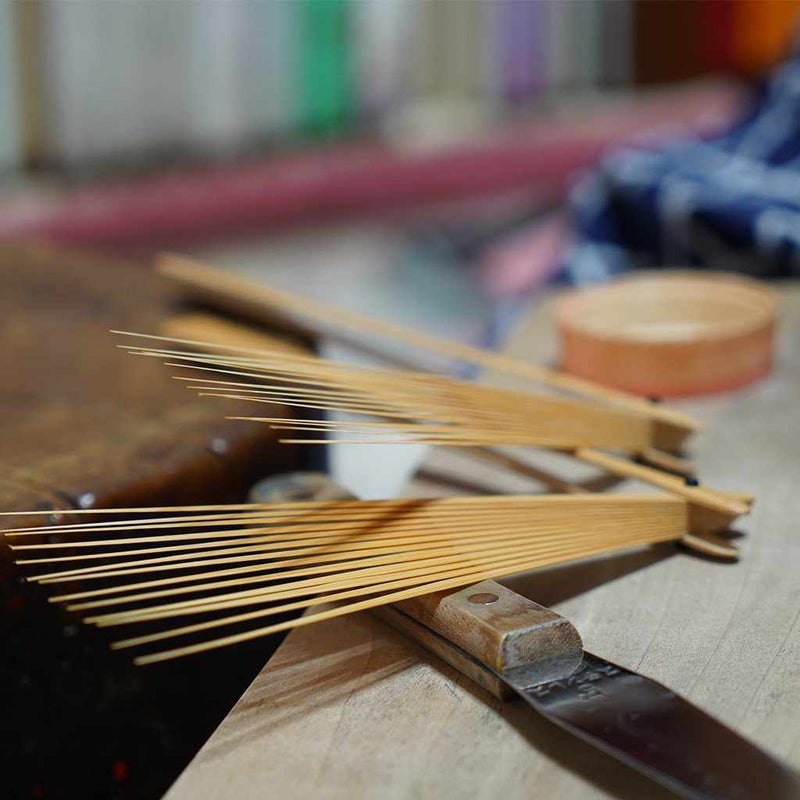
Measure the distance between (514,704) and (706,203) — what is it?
988 mm

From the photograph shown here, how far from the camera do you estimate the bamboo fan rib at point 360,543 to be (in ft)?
1.77

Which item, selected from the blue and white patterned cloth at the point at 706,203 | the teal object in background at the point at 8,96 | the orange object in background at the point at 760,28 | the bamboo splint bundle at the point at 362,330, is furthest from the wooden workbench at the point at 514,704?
the orange object in background at the point at 760,28

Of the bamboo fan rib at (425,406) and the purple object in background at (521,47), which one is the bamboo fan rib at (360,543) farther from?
the purple object in background at (521,47)

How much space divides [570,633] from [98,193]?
2094 millimetres

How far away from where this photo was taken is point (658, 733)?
47 cm

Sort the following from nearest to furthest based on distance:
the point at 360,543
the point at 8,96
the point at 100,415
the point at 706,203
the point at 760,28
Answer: the point at 360,543, the point at 100,415, the point at 706,203, the point at 8,96, the point at 760,28

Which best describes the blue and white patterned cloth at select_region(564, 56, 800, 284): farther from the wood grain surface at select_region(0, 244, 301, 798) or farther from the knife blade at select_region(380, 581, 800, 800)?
the knife blade at select_region(380, 581, 800, 800)

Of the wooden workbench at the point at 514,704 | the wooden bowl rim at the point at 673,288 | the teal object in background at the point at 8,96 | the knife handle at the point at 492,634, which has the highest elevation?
the teal object in background at the point at 8,96

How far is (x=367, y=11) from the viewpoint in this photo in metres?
2.68

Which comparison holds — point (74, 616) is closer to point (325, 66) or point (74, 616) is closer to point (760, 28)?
point (325, 66)

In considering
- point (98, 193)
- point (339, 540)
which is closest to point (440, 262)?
point (98, 193)

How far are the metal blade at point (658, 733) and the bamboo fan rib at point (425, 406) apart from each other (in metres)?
0.16

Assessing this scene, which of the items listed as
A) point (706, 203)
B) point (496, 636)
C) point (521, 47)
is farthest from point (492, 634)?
point (521, 47)

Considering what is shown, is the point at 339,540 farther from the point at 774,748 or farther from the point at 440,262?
the point at 440,262
